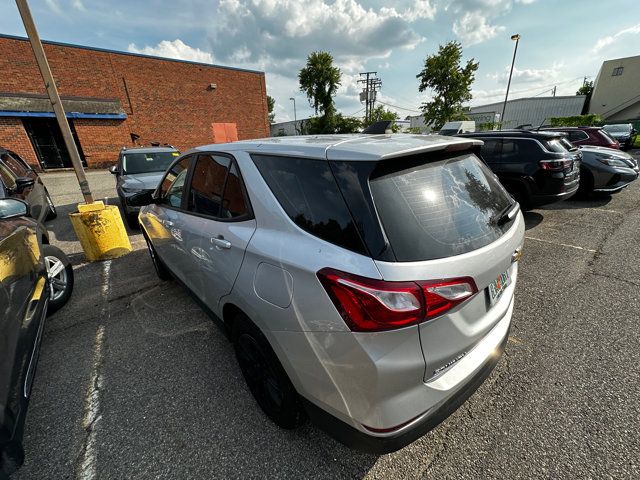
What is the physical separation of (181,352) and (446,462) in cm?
224

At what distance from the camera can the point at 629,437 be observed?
1.77 m

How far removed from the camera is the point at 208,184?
93.6 inches

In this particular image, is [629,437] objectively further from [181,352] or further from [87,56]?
[87,56]

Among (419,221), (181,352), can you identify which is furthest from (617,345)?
(181,352)

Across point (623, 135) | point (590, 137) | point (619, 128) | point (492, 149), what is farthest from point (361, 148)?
point (619, 128)

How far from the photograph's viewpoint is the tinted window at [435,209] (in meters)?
1.32

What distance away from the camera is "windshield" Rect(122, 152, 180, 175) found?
729 cm

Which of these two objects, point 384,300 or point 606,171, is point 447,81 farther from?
point 384,300

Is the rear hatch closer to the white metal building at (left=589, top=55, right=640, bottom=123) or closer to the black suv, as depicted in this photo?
the black suv

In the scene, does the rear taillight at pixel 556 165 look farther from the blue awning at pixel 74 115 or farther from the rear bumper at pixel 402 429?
the blue awning at pixel 74 115

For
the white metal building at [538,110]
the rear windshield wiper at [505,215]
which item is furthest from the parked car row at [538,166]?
the white metal building at [538,110]

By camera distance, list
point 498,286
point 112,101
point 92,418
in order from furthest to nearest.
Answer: point 112,101, point 92,418, point 498,286

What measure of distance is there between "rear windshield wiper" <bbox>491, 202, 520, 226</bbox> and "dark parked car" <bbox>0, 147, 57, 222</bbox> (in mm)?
5488

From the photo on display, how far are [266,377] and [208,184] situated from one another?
153 cm
